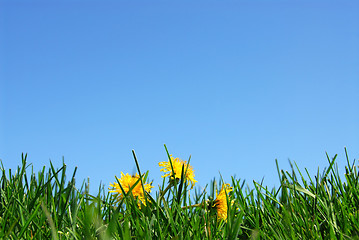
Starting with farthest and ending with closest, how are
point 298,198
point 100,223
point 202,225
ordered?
point 298,198 → point 202,225 → point 100,223

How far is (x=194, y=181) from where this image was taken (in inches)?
85.6

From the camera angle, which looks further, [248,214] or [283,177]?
[283,177]

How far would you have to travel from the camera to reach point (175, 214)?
196 centimetres

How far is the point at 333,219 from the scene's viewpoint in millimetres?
1902

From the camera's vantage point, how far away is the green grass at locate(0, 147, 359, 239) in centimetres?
162

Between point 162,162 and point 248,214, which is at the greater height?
point 162,162

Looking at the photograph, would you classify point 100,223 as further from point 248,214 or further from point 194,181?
point 248,214

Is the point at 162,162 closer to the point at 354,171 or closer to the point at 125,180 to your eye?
the point at 125,180

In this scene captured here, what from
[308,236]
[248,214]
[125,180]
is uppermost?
[125,180]

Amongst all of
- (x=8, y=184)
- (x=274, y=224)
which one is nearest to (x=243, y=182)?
(x=274, y=224)

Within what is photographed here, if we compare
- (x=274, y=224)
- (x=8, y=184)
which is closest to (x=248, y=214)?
(x=274, y=224)

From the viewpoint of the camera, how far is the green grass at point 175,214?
5.33 feet

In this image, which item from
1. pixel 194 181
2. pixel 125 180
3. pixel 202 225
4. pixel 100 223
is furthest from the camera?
pixel 194 181

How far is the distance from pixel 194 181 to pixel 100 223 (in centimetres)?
69
